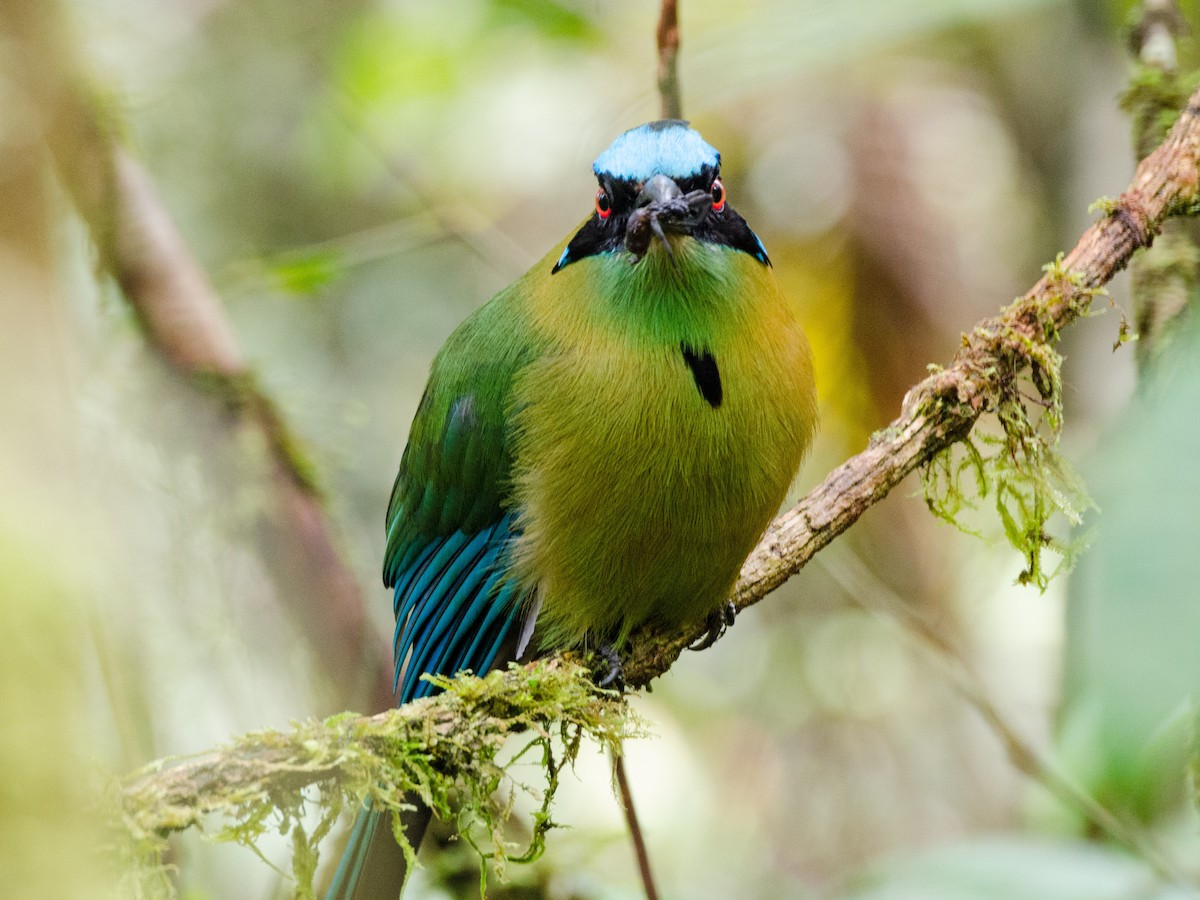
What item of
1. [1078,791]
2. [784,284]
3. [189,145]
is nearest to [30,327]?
[1078,791]

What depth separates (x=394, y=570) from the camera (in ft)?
10.5

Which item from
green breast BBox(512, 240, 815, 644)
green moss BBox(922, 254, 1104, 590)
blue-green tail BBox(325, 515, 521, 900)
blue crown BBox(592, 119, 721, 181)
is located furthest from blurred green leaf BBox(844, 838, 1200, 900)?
blue crown BBox(592, 119, 721, 181)

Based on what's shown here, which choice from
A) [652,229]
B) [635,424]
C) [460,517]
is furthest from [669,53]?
[460,517]

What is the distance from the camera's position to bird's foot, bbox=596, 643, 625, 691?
8.39ft

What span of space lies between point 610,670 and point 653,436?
20.2 inches

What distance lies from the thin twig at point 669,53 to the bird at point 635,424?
0.45 metres

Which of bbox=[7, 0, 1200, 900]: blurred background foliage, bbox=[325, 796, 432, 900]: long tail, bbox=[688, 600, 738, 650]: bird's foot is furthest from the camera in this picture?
bbox=[7, 0, 1200, 900]: blurred background foliage

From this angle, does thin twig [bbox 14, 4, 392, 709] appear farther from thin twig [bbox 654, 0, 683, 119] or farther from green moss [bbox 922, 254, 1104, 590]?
green moss [bbox 922, 254, 1104, 590]

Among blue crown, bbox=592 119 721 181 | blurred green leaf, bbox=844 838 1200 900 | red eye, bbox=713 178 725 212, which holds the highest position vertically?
blue crown, bbox=592 119 721 181

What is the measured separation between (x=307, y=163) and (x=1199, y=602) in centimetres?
570

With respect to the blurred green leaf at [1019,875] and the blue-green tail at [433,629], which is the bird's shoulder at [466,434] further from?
the blurred green leaf at [1019,875]

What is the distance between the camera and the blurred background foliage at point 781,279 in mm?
2975

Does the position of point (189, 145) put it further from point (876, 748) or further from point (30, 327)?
point (30, 327)

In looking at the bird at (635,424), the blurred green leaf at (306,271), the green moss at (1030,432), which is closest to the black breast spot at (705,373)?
the bird at (635,424)
